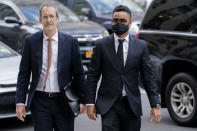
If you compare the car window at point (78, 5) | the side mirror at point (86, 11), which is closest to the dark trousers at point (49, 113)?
the side mirror at point (86, 11)

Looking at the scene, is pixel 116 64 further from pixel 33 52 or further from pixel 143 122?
pixel 143 122

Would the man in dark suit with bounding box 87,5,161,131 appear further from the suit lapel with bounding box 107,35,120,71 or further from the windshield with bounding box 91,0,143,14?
the windshield with bounding box 91,0,143,14

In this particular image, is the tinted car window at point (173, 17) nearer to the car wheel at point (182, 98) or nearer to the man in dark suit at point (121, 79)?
the car wheel at point (182, 98)

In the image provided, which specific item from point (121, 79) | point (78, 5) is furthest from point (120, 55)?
point (78, 5)

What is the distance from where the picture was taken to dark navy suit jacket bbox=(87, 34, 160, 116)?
580 centimetres

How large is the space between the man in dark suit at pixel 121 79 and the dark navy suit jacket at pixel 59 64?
7.6 inches

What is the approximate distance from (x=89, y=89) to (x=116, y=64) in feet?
1.06

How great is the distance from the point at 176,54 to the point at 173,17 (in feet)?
1.99

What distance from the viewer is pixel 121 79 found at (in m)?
5.79

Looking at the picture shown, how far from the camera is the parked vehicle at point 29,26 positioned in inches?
610

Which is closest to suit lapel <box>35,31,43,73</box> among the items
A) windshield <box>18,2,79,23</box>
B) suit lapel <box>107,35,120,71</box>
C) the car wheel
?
suit lapel <box>107,35,120,71</box>

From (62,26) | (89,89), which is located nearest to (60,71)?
(89,89)

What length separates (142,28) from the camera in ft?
32.9

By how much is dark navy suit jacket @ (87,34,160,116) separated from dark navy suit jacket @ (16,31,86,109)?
0.19m
